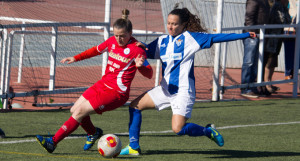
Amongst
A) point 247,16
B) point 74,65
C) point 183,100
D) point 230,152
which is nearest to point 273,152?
point 230,152

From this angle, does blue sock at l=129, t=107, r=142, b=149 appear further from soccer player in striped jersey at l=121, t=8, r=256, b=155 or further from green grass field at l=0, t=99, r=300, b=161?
green grass field at l=0, t=99, r=300, b=161

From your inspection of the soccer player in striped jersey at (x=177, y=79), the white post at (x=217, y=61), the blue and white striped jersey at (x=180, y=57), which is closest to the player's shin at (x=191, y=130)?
the soccer player in striped jersey at (x=177, y=79)

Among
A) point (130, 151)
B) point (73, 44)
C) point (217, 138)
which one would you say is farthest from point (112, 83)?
point (73, 44)

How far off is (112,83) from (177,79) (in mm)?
712

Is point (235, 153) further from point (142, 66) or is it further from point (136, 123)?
point (142, 66)

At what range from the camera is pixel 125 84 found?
6.70 metres

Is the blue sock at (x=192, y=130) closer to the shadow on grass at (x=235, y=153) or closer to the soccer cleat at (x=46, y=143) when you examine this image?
the shadow on grass at (x=235, y=153)

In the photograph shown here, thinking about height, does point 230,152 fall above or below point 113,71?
below

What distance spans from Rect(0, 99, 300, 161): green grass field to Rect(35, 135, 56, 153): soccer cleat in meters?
0.08

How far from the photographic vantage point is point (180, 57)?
6645 millimetres

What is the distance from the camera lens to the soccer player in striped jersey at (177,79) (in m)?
6.54

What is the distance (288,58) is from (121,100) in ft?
30.5

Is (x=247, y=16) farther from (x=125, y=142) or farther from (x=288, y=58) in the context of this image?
(x=125, y=142)

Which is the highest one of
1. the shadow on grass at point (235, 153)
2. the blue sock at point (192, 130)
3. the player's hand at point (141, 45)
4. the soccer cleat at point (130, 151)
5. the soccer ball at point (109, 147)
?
the player's hand at point (141, 45)
